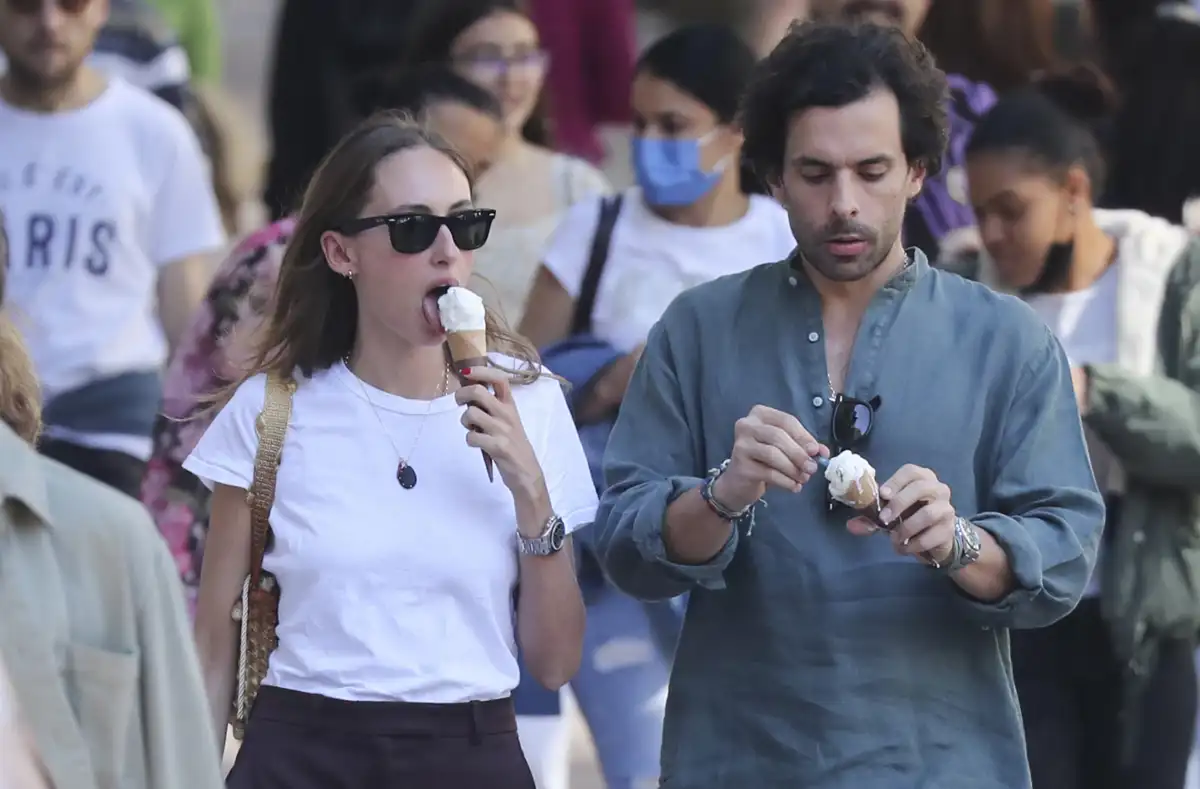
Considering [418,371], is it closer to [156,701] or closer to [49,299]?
[156,701]

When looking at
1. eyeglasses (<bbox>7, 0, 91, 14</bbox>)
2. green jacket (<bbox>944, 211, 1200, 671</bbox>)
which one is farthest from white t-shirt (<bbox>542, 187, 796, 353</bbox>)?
eyeglasses (<bbox>7, 0, 91, 14</bbox>)

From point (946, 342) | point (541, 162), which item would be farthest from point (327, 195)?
point (541, 162)

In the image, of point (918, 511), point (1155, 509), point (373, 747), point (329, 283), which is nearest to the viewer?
point (918, 511)

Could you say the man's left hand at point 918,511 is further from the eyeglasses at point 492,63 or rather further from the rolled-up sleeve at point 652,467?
the eyeglasses at point 492,63

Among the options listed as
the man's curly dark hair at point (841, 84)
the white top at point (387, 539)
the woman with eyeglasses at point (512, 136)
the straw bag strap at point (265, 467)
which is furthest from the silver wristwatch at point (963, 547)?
the woman with eyeglasses at point (512, 136)

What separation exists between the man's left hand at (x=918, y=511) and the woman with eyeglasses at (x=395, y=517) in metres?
0.71

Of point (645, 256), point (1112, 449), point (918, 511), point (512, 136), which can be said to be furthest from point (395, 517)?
point (512, 136)

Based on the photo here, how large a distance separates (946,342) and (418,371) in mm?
929

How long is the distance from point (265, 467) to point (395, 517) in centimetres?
24

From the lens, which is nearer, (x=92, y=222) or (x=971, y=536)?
(x=971, y=536)

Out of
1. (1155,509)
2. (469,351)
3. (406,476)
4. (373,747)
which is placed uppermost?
(469,351)

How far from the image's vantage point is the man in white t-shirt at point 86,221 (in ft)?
20.8

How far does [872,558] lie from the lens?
3.72 metres

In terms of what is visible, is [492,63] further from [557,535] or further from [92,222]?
[557,535]
